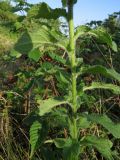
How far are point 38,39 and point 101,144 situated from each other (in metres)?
0.67

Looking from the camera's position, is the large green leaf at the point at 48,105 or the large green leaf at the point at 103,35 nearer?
the large green leaf at the point at 48,105

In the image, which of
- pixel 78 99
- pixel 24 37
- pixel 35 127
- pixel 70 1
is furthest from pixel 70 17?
pixel 35 127

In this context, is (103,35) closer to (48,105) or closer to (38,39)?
(38,39)

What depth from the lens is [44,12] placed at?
85.0 inches

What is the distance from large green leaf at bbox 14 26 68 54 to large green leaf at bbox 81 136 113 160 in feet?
1.74

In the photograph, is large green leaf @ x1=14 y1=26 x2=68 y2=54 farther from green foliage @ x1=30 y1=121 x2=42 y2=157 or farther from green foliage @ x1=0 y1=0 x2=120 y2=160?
green foliage @ x1=30 y1=121 x2=42 y2=157

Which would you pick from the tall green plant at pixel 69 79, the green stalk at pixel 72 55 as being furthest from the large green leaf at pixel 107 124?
the green stalk at pixel 72 55

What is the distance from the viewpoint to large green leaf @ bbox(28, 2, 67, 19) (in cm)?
212

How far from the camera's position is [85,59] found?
171 inches

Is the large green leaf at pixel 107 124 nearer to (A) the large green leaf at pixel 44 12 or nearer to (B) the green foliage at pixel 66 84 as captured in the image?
(B) the green foliage at pixel 66 84

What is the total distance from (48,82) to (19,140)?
511 millimetres

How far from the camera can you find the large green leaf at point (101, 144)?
7.43 feet

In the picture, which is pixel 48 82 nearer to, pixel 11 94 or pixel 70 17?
pixel 11 94

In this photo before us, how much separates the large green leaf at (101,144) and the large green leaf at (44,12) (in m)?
0.68
